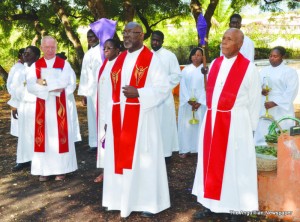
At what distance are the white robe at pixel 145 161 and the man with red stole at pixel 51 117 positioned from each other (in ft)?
5.39

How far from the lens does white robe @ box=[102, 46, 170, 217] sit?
5023 millimetres

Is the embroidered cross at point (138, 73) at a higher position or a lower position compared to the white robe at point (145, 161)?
higher

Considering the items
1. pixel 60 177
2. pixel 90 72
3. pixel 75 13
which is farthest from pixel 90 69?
pixel 75 13

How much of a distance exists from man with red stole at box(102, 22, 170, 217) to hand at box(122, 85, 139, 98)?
0.08 m

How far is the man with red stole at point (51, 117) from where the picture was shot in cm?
647

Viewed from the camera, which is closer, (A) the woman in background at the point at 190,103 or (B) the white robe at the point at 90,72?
(A) the woman in background at the point at 190,103

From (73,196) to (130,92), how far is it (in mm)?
2107

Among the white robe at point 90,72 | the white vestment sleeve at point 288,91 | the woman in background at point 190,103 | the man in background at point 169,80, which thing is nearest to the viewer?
the white vestment sleeve at point 288,91

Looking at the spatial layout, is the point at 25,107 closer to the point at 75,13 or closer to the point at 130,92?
the point at 130,92

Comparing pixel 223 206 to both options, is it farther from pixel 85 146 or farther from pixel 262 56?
pixel 262 56

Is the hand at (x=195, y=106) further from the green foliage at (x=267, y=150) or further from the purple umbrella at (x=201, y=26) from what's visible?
the green foliage at (x=267, y=150)

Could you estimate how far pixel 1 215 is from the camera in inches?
216

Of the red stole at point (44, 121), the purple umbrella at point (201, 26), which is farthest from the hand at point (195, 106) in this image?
the red stole at point (44, 121)

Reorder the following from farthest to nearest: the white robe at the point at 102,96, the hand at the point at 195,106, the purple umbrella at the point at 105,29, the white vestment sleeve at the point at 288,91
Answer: the hand at the point at 195,106 → the purple umbrella at the point at 105,29 → the white vestment sleeve at the point at 288,91 → the white robe at the point at 102,96
